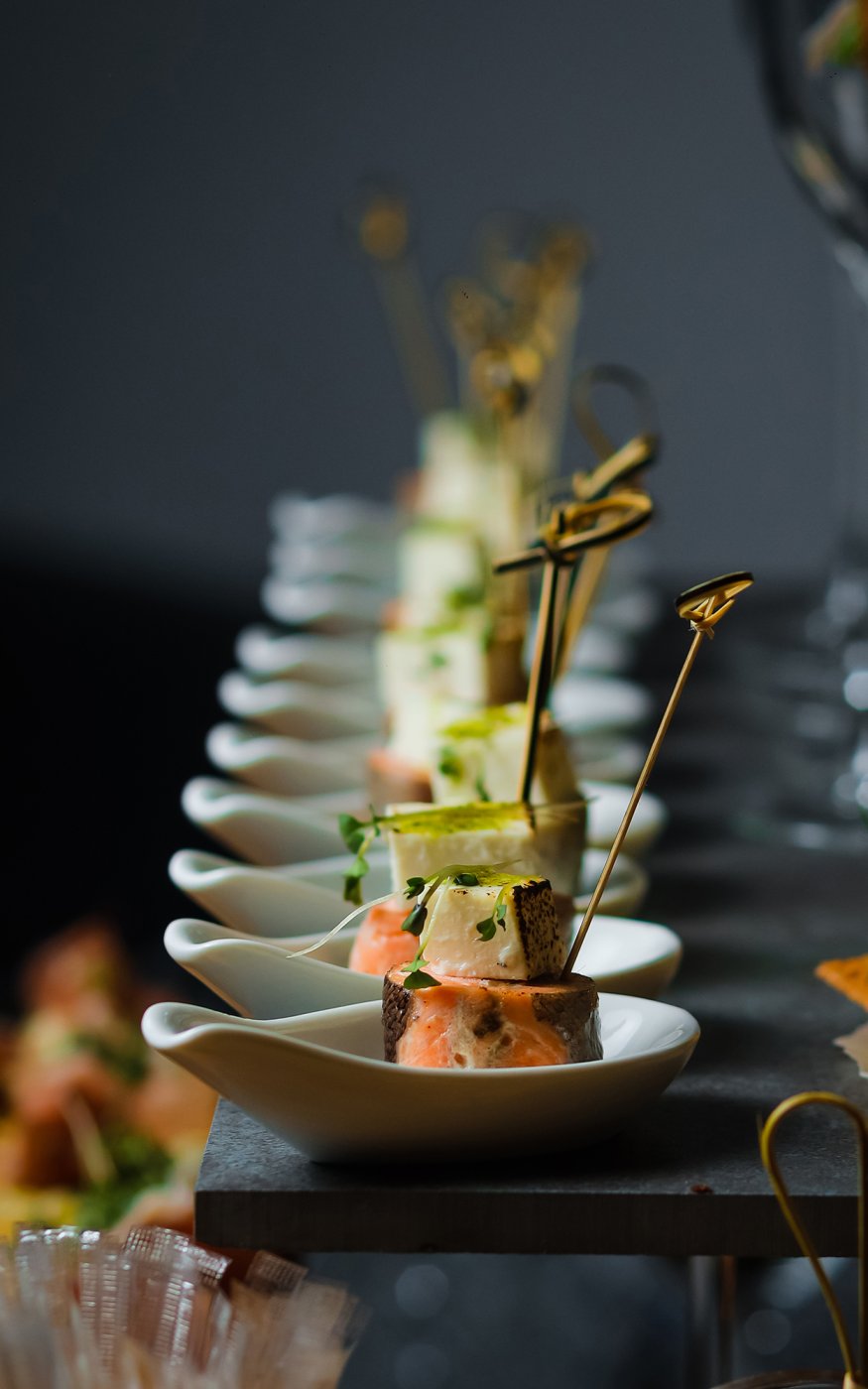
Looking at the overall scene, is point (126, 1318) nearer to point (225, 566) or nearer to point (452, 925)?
point (452, 925)

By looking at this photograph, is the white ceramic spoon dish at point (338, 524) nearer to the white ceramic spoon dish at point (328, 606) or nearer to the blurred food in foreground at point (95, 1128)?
the white ceramic spoon dish at point (328, 606)

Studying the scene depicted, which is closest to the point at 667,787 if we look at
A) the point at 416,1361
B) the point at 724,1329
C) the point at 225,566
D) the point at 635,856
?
the point at 635,856

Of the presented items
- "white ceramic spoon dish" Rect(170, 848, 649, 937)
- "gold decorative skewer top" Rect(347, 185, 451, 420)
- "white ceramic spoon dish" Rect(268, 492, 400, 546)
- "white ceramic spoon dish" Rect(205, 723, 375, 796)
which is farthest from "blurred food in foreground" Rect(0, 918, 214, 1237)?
"gold decorative skewer top" Rect(347, 185, 451, 420)

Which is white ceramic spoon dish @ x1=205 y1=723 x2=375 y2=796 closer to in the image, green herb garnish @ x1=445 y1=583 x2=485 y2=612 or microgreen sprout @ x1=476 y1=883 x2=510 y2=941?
green herb garnish @ x1=445 y1=583 x2=485 y2=612

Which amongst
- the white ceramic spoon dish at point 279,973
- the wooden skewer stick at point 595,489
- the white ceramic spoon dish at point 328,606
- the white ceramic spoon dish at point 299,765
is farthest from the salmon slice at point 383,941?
the white ceramic spoon dish at point 328,606

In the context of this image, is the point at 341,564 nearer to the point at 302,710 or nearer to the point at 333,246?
the point at 302,710

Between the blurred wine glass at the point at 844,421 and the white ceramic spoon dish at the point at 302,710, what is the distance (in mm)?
330

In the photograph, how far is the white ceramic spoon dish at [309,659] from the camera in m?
1.59

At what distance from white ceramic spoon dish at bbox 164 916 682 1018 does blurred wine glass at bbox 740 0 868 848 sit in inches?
20.9

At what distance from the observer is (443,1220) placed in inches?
26.1

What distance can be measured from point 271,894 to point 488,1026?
0.23 metres

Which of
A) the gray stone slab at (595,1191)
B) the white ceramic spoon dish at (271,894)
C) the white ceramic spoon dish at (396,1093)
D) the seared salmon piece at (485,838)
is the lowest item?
the gray stone slab at (595,1191)

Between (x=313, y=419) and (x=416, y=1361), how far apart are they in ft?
10.0

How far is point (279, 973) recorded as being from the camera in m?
0.78
